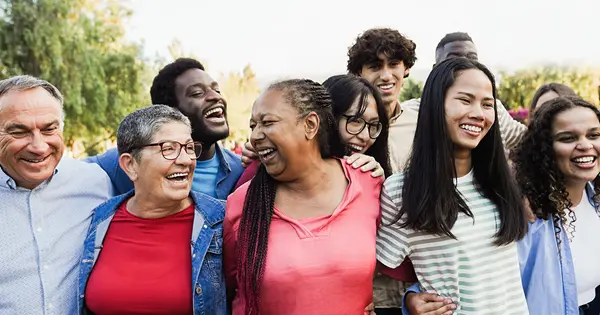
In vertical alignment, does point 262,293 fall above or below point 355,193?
below

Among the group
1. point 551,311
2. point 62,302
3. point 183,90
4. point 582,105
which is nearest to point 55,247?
point 62,302

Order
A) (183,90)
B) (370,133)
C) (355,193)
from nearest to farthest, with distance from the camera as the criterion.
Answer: (355,193), (370,133), (183,90)

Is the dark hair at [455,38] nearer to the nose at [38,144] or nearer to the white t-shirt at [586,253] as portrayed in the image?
the white t-shirt at [586,253]

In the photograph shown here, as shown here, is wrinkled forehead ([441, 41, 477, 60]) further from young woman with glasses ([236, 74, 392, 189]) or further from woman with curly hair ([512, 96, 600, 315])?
young woman with glasses ([236, 74, 392, 189])

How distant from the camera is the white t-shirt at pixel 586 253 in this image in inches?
132

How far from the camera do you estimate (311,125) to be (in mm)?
3010

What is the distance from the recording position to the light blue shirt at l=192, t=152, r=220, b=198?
407cm

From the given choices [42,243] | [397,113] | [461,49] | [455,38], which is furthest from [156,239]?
[455,38]

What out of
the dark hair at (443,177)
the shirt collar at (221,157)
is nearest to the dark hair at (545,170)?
the dark hair at (443,177)

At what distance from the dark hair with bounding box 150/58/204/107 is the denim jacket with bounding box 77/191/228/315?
Answer: 1.34 metres

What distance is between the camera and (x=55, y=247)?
10.6 ft

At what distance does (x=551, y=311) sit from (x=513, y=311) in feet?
1.43

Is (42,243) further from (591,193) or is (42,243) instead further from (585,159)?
(591,193)

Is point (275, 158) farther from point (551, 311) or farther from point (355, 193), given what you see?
point (551, 311)
